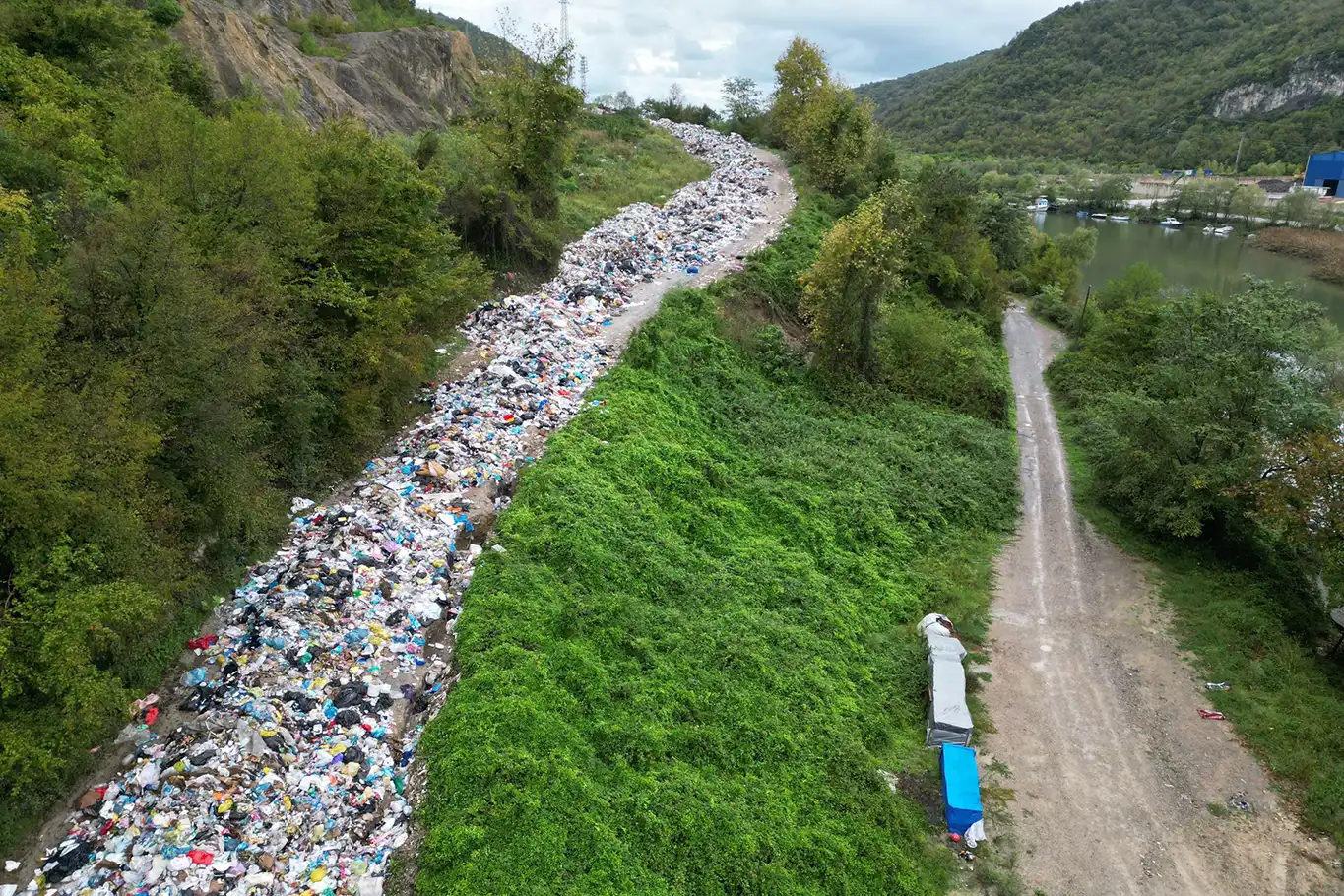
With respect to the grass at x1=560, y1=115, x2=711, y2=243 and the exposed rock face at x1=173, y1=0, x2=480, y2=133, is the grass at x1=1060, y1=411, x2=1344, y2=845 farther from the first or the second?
the exposed rock face at x1=173, y1=0, x2=480, y2=133

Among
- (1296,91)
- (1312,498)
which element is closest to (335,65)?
(1312,498)

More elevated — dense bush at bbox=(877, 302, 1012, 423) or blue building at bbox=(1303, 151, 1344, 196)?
blue building at bbox=(1303, 151, 1344, 196)

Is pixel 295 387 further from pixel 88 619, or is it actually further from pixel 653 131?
pixel 653 131

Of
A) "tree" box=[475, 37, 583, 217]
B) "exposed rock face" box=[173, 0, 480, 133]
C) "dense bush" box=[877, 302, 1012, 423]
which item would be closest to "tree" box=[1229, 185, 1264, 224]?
"dense bush" box=[877, 302, 1012, 423]

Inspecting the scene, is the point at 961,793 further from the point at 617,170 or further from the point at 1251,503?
the point at 617,170

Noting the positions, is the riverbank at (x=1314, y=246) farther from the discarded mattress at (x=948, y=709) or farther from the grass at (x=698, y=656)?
the discarded mattress at (x=948, y=709)

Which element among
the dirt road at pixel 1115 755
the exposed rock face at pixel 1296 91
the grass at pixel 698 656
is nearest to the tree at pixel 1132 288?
the grass at pixel 698 656

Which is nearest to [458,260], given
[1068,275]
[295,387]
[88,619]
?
[295,387]
